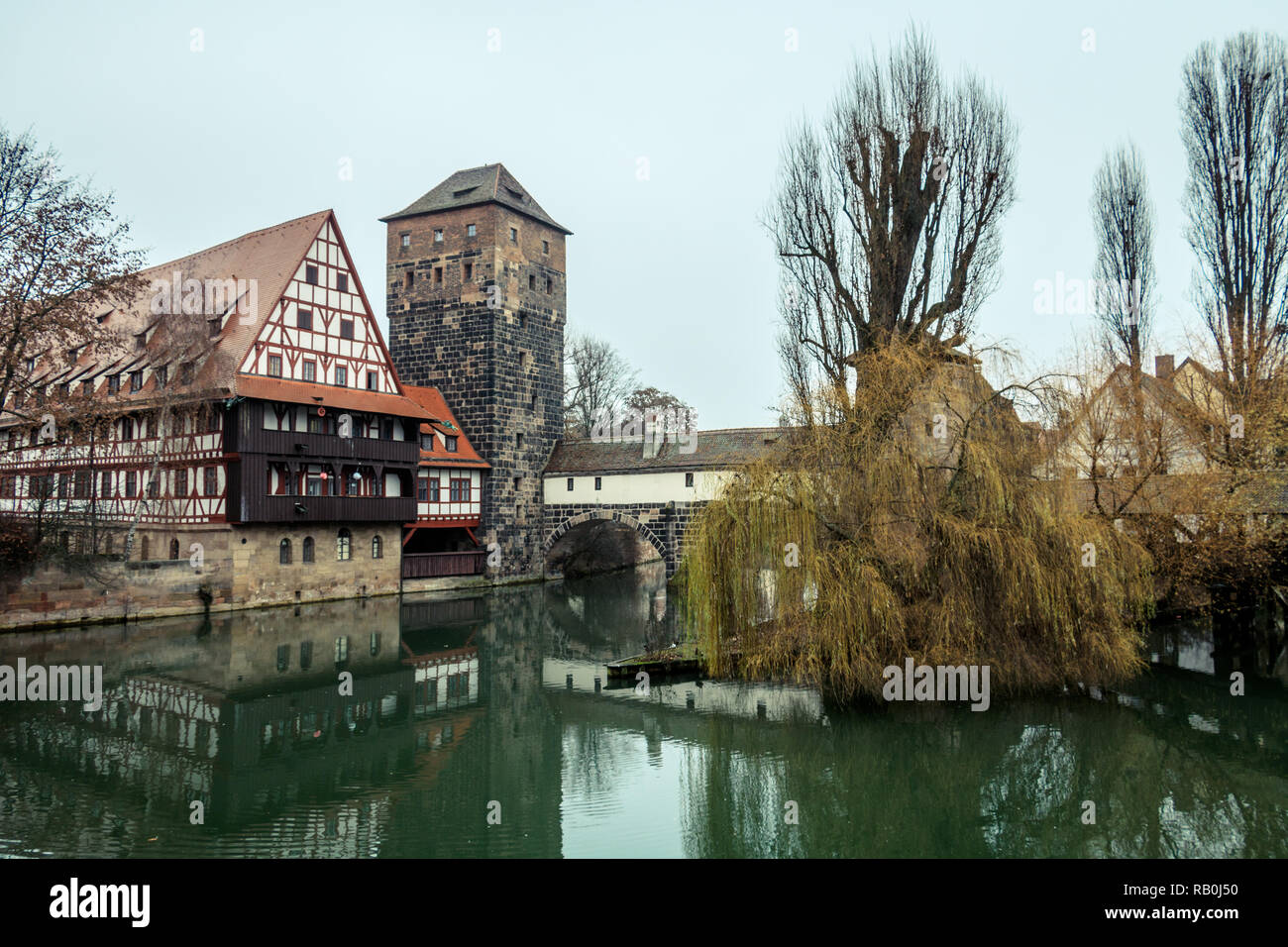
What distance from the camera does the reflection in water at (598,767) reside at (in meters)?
8.13

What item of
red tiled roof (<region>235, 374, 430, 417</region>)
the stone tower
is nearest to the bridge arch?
the stone tower

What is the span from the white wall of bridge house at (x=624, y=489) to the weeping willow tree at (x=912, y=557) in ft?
53.6

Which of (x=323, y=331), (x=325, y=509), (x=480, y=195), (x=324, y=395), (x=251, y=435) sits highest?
(x=480, y=195)

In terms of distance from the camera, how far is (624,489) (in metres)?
31.3

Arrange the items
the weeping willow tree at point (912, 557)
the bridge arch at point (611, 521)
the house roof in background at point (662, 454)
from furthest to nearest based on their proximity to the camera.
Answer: the bridge arch at point (611, 521) → the house roof in background at point (662, 454) → the weeping willow tree at point (912, 557)

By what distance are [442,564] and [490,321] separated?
8216 mm

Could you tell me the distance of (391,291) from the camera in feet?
109

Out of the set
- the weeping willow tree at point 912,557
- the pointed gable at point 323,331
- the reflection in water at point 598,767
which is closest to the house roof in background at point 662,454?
the pointed gable at point 323,331

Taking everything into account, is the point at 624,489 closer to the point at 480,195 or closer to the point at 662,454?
the point at 662,454

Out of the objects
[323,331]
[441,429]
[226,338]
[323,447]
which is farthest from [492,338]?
[226,338]

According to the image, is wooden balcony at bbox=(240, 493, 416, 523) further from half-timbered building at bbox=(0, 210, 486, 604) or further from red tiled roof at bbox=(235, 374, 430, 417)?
red tiled roof at bbox=(235, 374, 430, 417)

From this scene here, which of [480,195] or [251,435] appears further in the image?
[480,195]

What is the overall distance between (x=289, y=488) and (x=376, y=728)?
12630 mm

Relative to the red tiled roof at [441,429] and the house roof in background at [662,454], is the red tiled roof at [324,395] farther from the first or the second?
the house roof in background at [662,454]
